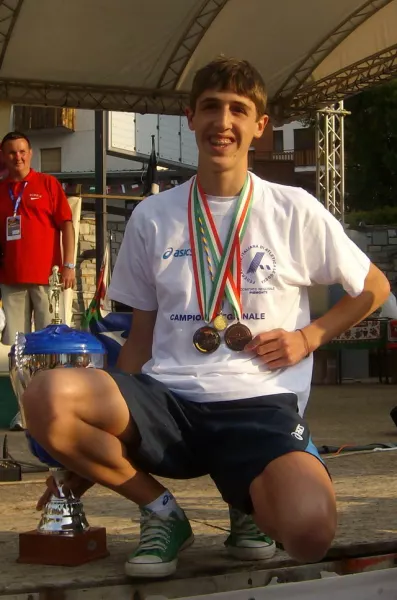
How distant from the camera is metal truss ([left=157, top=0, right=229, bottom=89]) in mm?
9398

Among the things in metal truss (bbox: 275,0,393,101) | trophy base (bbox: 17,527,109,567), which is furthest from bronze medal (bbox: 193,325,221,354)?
metal truss (bbox: 275,0,393,101)

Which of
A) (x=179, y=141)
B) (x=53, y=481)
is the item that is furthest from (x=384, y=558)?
(x=179, y=141)

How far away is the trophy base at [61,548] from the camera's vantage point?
285 centimetres

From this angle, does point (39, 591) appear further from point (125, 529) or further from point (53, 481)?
point (125, 529)

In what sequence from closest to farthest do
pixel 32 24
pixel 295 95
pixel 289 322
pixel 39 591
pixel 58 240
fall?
pixel 39 591 < pixel 289 322 < pixel 58 240 < pixel 32 24 < pixel 295 95

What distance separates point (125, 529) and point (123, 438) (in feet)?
2.98

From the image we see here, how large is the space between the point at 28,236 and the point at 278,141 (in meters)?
54.7

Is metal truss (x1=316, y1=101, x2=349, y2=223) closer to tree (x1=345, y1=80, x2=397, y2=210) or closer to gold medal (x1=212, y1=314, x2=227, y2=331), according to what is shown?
gold medal (x1=212, y1=314, x2=227, y2=331)

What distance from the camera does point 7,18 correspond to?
9.09 meters

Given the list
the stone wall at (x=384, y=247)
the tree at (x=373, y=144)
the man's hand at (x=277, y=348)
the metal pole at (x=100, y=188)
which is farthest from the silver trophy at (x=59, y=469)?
the tree at (x=373, y=144)

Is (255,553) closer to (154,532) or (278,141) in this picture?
(154,532)

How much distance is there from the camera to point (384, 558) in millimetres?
3010

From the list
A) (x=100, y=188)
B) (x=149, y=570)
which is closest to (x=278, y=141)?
(x=100, y=188)

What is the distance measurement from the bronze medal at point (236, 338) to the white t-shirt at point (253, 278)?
0.02 metres
